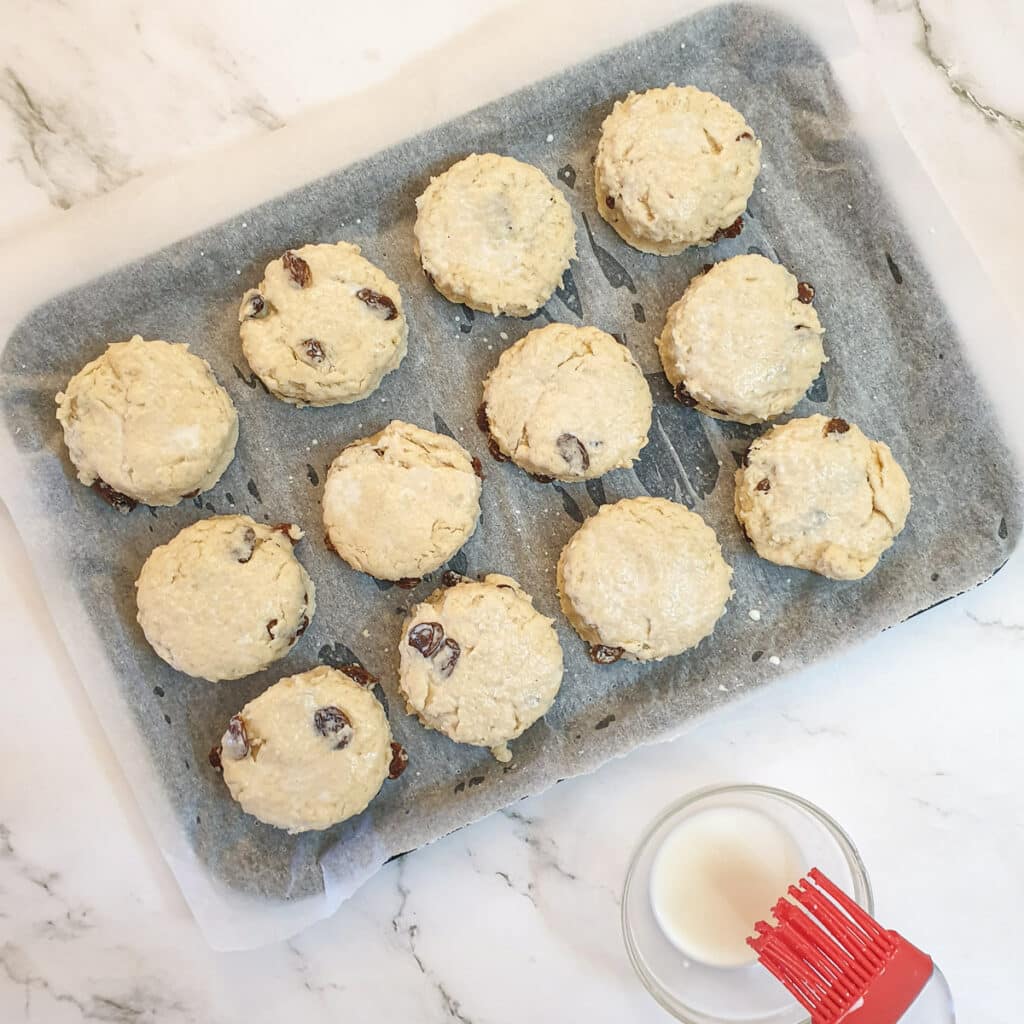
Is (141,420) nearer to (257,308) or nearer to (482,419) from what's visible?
(257,308)

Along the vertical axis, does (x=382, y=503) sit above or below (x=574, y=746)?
above

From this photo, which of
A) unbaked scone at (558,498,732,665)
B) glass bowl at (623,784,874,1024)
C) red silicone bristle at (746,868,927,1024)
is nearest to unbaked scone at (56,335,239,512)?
unbaked scone at (558,498,732,665)

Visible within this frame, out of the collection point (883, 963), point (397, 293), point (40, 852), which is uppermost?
point (397, 293)

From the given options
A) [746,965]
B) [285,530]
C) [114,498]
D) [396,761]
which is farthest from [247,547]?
[746,965]

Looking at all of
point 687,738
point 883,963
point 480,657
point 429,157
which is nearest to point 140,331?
point 429,157

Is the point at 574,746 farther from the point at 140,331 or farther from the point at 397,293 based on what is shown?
the point at 140,331

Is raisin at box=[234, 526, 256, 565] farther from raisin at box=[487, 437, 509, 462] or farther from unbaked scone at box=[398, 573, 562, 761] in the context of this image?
raisin at box=[487, 437, 509, 462]
